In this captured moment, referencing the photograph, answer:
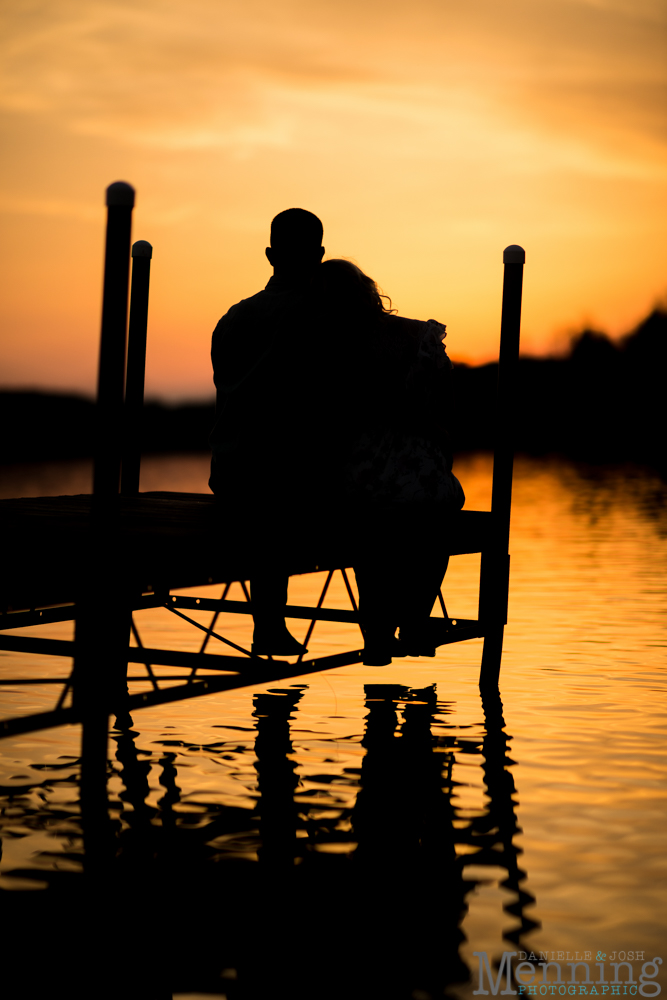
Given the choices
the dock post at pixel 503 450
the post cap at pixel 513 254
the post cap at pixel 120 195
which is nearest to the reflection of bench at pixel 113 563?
the post cap at pixel 120 195

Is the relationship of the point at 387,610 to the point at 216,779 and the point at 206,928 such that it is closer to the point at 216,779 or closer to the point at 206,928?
the point at 216,779

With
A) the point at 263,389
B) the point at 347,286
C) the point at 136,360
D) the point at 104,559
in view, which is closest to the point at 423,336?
the point at 347,286

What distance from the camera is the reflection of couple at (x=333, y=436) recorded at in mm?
6355

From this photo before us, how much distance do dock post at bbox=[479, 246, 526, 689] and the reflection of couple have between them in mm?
1465

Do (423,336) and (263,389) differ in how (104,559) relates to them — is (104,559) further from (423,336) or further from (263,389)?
(423,336)

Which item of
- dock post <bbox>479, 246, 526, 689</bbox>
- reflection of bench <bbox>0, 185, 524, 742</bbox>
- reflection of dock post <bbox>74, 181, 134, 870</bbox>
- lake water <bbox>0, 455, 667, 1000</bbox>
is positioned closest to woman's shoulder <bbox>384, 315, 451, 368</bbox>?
reflection of bench <bbox>0, 185, 524, 742</bbox>

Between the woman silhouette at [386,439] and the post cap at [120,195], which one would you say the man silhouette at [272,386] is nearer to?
the woman silhouette at [386,439]

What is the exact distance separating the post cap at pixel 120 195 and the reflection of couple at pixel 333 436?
58.8 inches

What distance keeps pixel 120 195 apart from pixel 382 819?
10.3ft

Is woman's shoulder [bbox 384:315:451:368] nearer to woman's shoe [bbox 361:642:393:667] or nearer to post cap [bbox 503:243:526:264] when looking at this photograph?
woman's shoe [bbox 361:642:393:667]

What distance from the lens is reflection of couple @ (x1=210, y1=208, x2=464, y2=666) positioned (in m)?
6.36

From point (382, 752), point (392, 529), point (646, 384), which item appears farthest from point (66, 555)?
point (646, 384)

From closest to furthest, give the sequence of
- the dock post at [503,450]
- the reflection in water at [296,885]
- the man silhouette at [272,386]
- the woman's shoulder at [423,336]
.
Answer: the reflection in water at [296,885] < the man silhouette at [272,386] < the woman's shoulder at [423,336] < the dock post at [503,450]

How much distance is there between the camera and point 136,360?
959 cm
